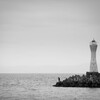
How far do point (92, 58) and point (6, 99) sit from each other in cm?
3215

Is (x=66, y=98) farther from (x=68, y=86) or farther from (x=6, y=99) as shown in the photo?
(x=68, y=86)

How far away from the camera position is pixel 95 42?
83188mm

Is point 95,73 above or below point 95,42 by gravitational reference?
below

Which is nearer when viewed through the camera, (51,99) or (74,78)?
(51,99)

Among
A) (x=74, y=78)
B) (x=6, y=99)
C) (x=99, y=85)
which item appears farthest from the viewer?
(x=74, y=78)

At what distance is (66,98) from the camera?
2176 inches

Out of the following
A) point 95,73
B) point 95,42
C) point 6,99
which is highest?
point 95,42

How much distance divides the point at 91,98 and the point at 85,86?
19994 millimetres

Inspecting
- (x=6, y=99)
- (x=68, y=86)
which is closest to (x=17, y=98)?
(x=6, y=99)

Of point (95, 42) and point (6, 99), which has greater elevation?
point (95, 42)

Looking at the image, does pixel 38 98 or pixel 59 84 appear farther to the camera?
pixel 59 84

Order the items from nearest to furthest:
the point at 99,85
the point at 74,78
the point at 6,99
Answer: the point at 6,99, the point at 99,85, the point at 74,78

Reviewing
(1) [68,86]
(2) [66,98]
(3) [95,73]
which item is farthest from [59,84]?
(2) [66,98]

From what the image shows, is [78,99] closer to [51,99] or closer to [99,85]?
[51,99]
